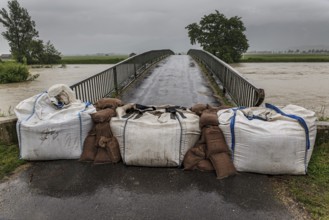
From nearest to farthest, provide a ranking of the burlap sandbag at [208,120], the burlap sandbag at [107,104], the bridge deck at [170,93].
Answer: the burlap sandbag at [208,120] → the burlap sandbag at [107,104] → the bridge deck at [170,93]

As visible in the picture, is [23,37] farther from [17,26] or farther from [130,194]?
[130,194]

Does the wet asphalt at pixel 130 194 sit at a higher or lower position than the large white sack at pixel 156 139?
lower

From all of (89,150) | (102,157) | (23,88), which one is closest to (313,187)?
(102,157)

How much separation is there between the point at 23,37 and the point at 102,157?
46853 mm

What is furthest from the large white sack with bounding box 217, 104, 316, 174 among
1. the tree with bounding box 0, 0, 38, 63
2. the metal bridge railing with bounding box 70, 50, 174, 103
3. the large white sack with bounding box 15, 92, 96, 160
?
the tree with bounding box 0, 0, 38, 63

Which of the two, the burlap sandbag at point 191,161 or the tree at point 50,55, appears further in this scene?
the tree at point 50,55

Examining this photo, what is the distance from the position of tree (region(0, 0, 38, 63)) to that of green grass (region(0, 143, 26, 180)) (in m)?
42.4

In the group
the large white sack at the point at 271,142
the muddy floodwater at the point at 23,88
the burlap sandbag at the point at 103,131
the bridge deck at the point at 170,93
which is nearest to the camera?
the large white sack at the point at 271,142

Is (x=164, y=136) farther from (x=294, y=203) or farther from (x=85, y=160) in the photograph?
(x=294, y=203)

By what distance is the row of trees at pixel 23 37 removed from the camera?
3781 centimetres

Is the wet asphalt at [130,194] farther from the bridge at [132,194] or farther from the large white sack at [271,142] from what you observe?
the large white sack at [271,142]

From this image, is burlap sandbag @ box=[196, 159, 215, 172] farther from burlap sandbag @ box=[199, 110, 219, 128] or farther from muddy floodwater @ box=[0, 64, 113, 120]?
muddy floodwater @ box=[0, 64, 113, 120]


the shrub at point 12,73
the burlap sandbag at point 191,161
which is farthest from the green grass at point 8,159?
the shrub at point 12,73

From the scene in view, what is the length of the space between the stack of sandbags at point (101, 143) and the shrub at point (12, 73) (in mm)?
15150
